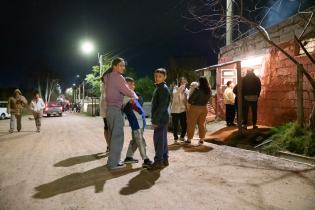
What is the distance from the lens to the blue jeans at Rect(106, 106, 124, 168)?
Result: 6.21 metres

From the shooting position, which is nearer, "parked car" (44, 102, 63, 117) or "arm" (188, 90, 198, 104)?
"arm" (188, 90, 198, 104)

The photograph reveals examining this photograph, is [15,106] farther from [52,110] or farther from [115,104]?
[52,110]

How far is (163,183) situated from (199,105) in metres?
4.08

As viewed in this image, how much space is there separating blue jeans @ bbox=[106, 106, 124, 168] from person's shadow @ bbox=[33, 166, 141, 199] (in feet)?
0.79

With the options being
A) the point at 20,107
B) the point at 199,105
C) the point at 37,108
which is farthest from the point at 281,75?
the point at 20,107

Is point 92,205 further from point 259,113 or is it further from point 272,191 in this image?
point 259,113

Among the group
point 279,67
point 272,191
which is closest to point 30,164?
point 272,191

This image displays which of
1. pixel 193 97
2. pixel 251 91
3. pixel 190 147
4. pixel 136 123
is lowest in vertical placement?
pixel 190 147

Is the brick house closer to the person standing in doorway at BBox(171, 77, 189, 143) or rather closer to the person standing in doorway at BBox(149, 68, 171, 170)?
the person standing in doorway at BBox(171, 77, 189, 143)

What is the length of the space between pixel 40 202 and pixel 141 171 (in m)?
2.12

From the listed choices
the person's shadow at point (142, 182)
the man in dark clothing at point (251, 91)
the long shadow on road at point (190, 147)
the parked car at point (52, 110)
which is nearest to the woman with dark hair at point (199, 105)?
the long shadow on road at point (190, 147)

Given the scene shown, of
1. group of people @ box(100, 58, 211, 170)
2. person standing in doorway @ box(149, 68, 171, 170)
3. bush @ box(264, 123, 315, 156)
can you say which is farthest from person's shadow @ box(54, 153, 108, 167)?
bush @ box(264, 123, 315, 156)

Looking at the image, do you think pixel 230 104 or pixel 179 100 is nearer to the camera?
pixel 179 100

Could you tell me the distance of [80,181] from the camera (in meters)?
5.62
